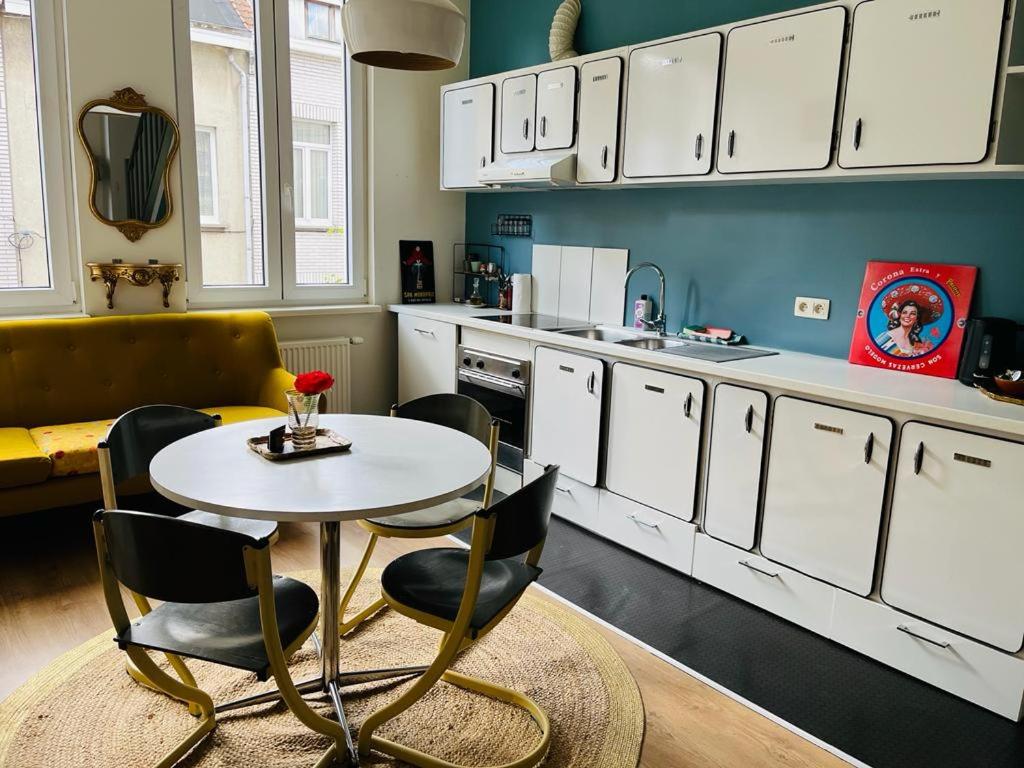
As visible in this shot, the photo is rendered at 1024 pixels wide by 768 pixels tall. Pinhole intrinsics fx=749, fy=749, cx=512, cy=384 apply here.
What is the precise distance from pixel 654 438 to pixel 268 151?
2.67 meters

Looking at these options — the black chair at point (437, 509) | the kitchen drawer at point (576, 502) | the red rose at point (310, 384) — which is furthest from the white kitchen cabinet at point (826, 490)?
the red rose at point (310, 384)

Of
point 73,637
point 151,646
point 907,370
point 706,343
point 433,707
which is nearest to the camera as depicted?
point 151,646

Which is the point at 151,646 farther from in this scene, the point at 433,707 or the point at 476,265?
the point at 476,265

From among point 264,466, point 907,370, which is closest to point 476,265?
point 907,370

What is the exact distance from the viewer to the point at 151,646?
1.62 meters

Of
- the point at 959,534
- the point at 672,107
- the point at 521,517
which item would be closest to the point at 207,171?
the point at 672,107

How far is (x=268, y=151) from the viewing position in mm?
4141

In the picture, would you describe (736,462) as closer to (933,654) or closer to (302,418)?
(933,654)

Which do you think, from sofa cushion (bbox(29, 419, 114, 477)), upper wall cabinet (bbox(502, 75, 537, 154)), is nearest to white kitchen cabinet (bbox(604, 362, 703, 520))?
upper wall cabinet (bbox(502, 75, 537, 154))

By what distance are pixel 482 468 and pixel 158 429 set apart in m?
1.03

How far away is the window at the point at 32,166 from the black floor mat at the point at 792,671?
2.76 meters

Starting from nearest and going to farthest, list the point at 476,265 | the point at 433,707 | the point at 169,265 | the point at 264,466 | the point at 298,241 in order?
1. the point at 264,466
2. the point at 433,707
3. the point at 169,265
4. the point at 298,241
5. the point at 476,265

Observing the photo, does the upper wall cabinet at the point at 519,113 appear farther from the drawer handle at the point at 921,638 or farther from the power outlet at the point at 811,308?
the drawer handle at the point at 921,638

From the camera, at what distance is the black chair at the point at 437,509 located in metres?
2.27
